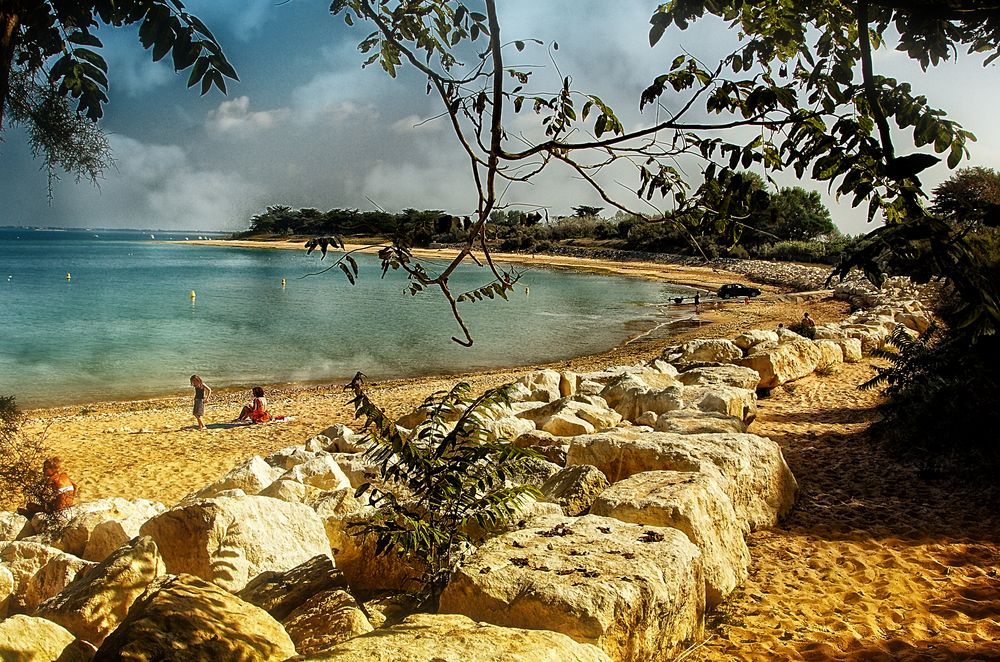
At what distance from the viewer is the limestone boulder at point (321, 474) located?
6.73 metres

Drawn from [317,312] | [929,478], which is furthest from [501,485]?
[317,312]

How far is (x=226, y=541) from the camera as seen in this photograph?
3744 millimetres

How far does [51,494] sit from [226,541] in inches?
162

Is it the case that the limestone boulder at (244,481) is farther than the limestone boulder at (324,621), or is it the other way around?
the limestone boulder at (244,481)

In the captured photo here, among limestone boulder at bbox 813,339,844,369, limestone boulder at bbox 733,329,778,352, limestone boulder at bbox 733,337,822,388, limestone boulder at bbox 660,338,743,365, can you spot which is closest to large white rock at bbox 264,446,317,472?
limestone boulder at bbox 733,337,822,388

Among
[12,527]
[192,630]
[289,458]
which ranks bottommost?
[12,527]

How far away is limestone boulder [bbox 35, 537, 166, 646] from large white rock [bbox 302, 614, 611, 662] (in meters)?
1.57

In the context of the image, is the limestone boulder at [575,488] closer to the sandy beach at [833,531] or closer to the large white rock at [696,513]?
the large white rock at [696,513]

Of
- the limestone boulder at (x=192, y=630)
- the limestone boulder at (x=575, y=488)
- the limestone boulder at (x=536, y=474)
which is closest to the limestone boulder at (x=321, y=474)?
the limestone boulder at (x=536, y=474)

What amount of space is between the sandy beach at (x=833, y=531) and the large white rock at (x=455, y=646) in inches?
49.1

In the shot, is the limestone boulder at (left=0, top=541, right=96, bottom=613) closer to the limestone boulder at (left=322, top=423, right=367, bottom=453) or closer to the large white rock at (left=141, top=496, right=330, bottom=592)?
the large white rock at (left=141, top=496, right=330, bottom=592)

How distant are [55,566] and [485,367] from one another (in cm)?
1847

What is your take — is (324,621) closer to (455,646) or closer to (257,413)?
(455,646)

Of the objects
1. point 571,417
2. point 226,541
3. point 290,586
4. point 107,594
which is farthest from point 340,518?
point 571,417
